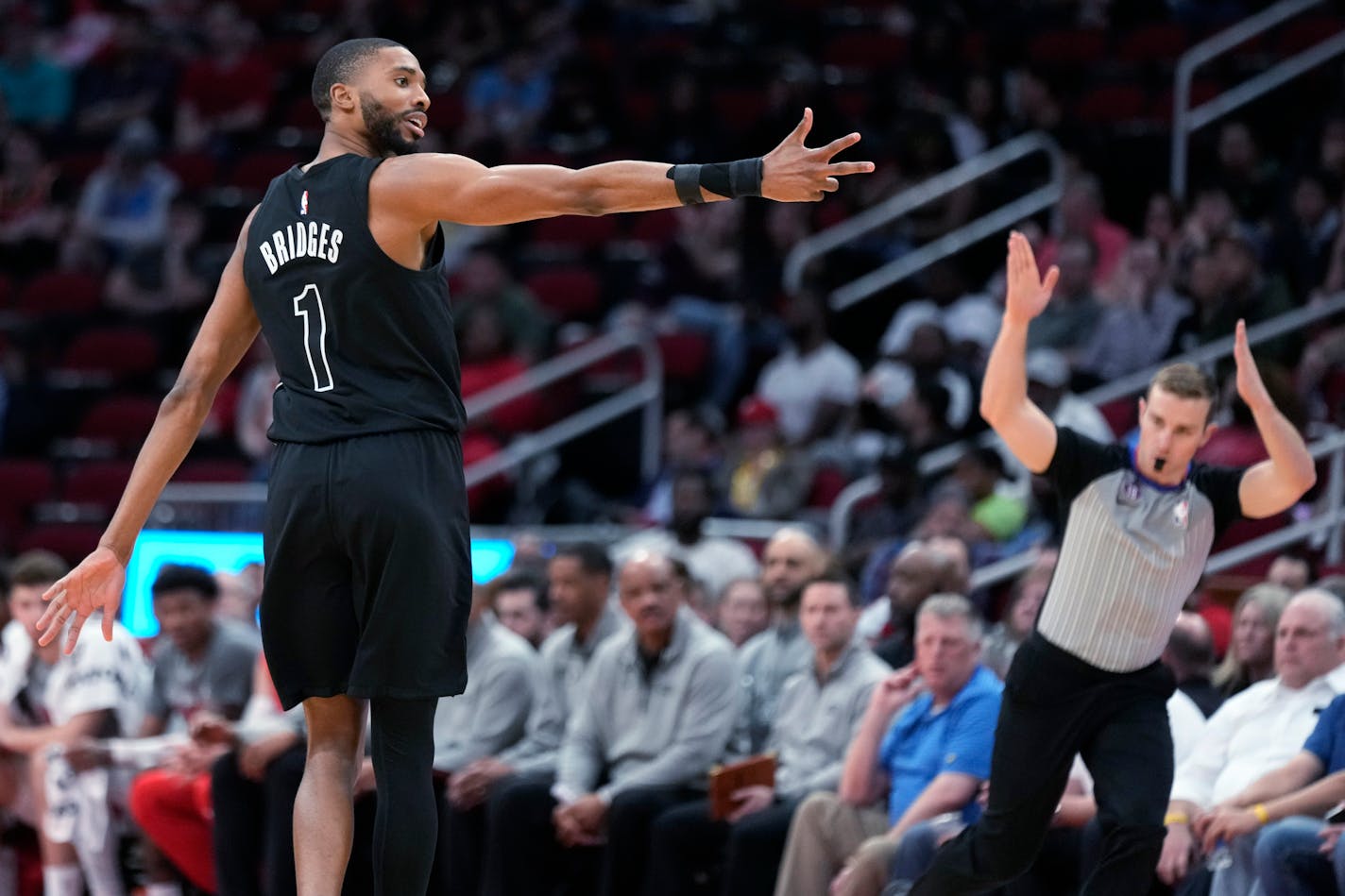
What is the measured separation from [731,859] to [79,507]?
620cm

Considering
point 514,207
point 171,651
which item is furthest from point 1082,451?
point 171,651

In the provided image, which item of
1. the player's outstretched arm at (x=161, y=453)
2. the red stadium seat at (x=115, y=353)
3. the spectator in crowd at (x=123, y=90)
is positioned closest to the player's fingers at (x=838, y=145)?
the player's outstretched arm at (x=161, y=453)

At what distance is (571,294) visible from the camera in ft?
40.7

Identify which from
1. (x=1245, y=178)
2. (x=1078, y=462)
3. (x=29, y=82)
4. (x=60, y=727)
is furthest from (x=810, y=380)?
(x=29, y=82)

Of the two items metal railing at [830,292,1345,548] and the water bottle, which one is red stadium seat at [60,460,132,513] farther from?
the water bottle

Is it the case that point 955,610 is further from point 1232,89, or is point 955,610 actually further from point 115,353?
point 115,353

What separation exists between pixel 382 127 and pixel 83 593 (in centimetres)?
111

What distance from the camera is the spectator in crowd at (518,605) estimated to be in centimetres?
845

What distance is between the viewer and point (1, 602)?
8805 mm

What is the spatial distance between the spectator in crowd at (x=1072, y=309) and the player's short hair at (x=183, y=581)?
14.4ft

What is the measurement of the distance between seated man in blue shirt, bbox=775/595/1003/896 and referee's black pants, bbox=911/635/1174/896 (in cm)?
117

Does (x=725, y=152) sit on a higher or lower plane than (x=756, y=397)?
higher

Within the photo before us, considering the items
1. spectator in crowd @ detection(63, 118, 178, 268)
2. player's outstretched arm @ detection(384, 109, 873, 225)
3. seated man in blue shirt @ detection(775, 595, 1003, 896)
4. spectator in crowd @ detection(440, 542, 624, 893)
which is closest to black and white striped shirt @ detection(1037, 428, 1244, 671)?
seated man in blue shirt @ detection(775, 595, 1003, 896)

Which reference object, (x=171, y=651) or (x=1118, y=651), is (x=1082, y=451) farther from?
(x=171, y=651)
